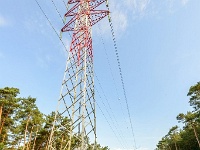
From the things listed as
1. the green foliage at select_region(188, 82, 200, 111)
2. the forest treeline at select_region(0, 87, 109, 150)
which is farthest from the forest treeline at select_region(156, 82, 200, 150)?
the forest treeline at select_region(0, 87, 109, 150)

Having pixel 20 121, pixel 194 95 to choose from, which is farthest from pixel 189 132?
pixel 20 121

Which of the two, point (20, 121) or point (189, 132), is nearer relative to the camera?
point (20, 121)

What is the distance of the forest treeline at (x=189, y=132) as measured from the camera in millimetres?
39156

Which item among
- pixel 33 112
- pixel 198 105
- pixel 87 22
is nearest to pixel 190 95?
pixel 198 105

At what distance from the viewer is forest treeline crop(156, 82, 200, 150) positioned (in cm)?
3916

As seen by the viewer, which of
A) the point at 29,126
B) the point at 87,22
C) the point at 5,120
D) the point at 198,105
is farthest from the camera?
the point at 29,126

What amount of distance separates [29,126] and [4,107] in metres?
8.05

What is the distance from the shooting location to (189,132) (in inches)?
2224

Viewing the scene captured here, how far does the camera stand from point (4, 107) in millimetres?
35594

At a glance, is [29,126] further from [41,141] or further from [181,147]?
[181,147]

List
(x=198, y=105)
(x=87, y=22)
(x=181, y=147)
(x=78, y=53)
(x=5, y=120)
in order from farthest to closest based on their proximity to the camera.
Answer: (x=181, y=147)
(x=198, y=105)
(x=5, y=120)
(x=87, y=22)
(x=78, y=53)

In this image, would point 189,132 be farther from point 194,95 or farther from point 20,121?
point 20,121

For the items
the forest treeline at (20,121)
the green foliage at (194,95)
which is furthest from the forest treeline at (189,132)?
the forest treeline at (20,121)

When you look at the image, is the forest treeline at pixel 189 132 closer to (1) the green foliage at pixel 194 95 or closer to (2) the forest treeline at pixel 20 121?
(1) the green foliage at pixel 194 95
